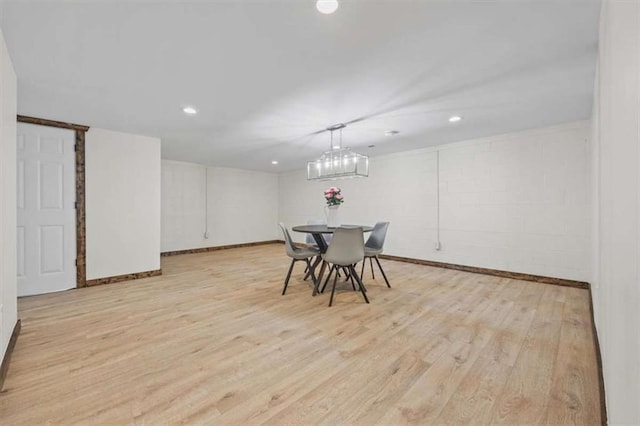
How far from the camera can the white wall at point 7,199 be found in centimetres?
180

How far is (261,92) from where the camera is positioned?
8.75 feet

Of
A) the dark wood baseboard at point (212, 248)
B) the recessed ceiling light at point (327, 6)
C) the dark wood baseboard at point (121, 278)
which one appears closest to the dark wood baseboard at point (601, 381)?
the recessed ceiling light at point (327, 6)

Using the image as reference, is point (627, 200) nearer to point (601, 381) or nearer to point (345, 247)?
point (601, 381)

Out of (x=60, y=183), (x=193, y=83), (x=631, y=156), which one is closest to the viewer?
(x=631, y=156)

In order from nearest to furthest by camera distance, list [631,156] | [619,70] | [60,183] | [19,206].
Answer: [631,156], [619,70], [19,206], [60,183]

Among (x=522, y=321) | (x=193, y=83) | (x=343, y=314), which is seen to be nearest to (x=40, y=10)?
(x=193, y=83)

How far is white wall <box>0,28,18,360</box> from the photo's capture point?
1.80 metres

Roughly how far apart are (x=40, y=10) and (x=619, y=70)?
9.30 ft

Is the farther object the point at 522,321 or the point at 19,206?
the point at 19,206

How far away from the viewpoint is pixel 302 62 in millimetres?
2105

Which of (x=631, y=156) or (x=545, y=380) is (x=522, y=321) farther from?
(x=631, y=156)

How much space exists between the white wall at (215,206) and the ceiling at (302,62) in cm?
309

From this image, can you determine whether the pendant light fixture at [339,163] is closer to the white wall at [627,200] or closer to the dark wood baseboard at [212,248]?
the white wall at [627,200]

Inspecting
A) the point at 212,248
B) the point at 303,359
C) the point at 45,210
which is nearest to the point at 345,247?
the point at 303,359
